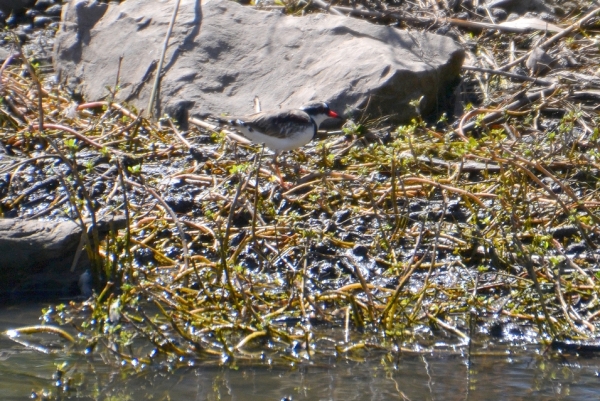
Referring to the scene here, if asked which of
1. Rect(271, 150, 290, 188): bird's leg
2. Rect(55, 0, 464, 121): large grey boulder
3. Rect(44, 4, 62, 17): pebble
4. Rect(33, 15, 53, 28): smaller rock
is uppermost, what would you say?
Rect(55, 0, 464, 121): large grey boulder

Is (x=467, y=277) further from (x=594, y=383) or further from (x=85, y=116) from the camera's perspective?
(x=85, y=116)

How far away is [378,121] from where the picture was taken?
7.93 metres

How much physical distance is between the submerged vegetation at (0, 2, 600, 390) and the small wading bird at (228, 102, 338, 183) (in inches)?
8.2

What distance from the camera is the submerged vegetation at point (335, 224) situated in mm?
4969

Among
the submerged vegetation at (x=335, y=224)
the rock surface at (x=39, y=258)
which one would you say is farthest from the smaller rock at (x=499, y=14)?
the rock surface at (x=39, y=258)

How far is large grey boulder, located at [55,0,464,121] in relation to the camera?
27.3ft

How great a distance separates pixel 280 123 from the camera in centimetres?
728

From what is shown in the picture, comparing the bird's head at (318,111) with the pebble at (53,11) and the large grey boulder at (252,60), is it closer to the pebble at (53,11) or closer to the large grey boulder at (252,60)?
the large grey boulder at (252,60)

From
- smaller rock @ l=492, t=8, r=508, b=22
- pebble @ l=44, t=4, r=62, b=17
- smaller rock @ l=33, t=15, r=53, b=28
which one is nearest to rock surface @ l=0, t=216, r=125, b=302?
smaller rock @ l=492, t=8, r=508, b=22

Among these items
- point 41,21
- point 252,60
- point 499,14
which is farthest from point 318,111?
point 41,21

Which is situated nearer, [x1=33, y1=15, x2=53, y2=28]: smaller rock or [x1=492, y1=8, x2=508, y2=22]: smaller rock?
[x1=492, y1=8, x2=508, y2=22]: smaller rock

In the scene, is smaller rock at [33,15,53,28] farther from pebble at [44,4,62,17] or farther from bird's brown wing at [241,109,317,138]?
bird's brown wing at [241,109,317,138]

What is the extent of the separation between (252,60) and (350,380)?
5185 mm

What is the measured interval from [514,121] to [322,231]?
267cm
